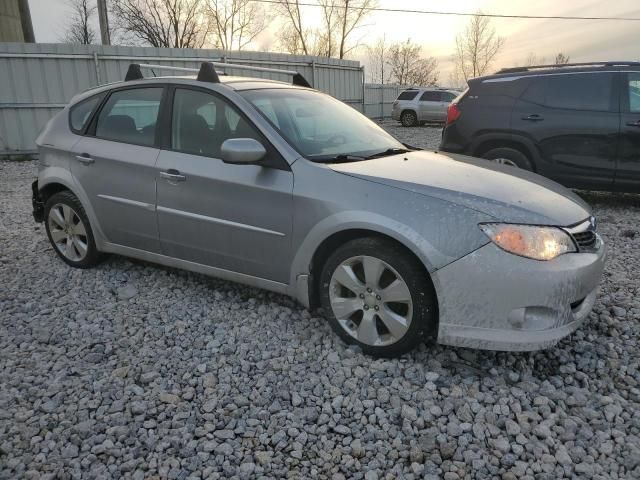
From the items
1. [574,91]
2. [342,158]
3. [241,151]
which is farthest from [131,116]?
[574,91]

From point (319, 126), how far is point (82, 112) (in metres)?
2.13

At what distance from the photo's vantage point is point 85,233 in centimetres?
429

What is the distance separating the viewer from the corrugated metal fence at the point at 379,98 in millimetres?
23938

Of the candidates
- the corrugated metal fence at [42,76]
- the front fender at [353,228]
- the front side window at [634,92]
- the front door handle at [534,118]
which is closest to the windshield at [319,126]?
the front fender at [353,228]

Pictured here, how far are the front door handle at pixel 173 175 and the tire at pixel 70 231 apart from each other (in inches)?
42.1

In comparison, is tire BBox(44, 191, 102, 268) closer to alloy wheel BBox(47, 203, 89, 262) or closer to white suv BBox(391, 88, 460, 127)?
alloy wheel BBox(47, 203, 89, 262)

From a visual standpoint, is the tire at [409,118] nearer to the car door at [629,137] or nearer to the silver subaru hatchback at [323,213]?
the car door at [629,137]

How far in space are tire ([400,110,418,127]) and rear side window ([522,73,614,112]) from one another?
14997mm

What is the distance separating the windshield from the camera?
3348 millimetres

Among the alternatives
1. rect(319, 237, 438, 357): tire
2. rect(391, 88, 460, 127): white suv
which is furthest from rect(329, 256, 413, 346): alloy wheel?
rect(391, 88, 460, 127): white suv

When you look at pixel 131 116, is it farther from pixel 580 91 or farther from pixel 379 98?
pixel 379 98

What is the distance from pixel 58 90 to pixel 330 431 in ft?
40.4

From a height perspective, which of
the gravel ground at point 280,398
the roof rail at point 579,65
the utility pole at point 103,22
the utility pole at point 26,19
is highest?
the utility pole at point 26,19

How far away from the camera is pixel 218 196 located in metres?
3.38
